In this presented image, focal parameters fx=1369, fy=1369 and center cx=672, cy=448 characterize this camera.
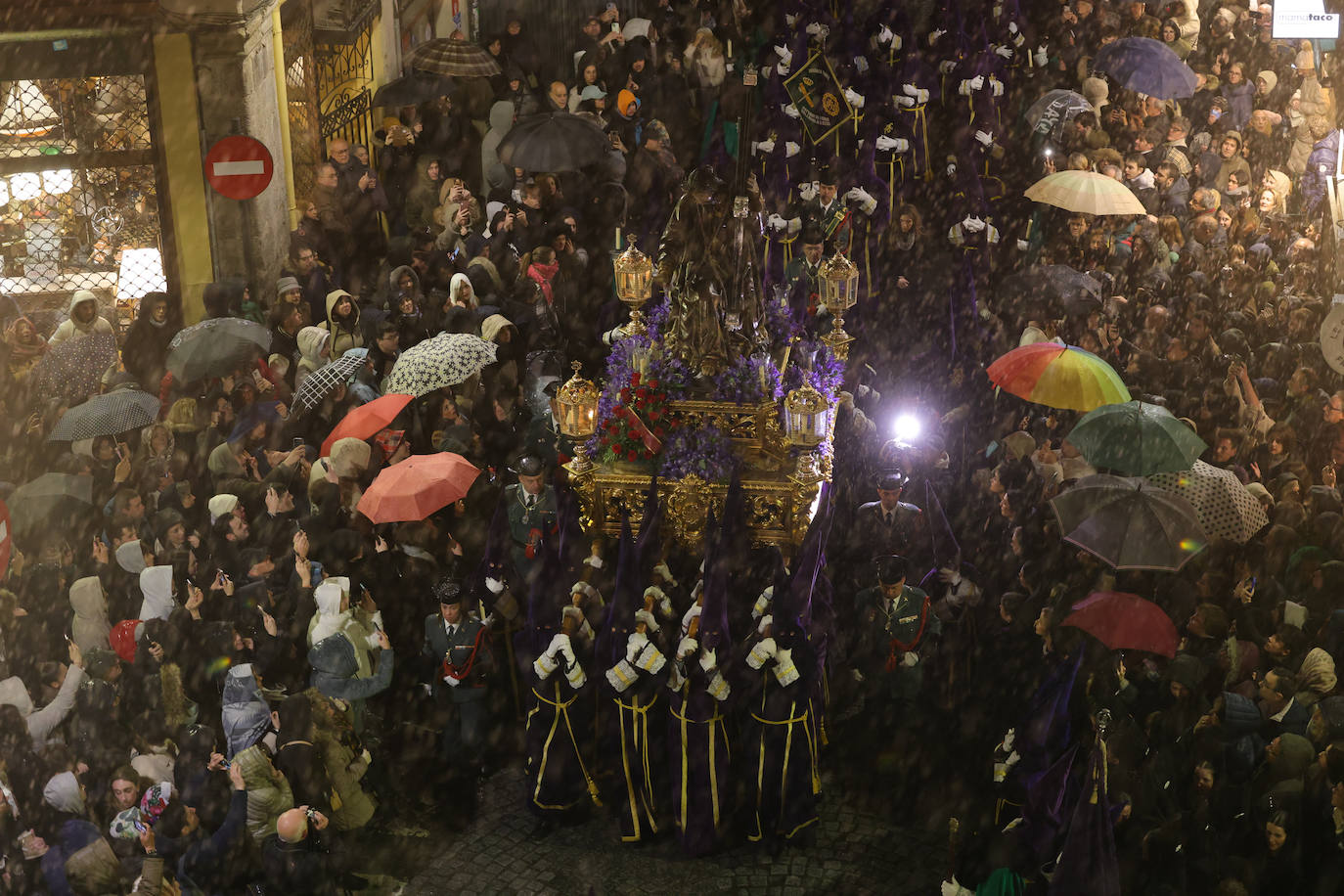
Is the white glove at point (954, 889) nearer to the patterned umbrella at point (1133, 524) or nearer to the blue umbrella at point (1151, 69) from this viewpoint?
the patterned umbrella at point (1133, 524)

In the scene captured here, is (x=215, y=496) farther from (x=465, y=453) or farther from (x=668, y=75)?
(x=668, y=75)

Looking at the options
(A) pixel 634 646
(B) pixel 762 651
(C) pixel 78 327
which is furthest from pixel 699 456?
(C) pixel 78 327

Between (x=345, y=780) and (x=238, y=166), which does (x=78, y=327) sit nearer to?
(x=238, y=166)

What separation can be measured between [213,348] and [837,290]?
18.0 ft

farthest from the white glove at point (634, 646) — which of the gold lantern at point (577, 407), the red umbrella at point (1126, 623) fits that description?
the red umbrella at point (1126, 623)

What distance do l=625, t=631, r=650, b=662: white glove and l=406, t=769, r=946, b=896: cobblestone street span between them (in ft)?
4.45

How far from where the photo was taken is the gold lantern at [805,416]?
1033 centimetres

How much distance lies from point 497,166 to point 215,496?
6.56m

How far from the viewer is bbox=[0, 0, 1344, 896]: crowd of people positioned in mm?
8164

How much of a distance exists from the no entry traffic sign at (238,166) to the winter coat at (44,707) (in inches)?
299

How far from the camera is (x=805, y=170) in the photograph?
51.3 feet

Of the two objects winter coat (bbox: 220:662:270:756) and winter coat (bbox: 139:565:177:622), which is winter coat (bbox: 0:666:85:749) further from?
winter coat (bbox: 220:662:270:756)

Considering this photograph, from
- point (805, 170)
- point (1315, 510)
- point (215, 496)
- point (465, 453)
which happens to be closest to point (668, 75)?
point (805, 170)

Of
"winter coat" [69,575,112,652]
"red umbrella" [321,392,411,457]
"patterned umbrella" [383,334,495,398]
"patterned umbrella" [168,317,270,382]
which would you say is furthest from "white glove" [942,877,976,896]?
"patterned umbrella" [168,317,270,382]
